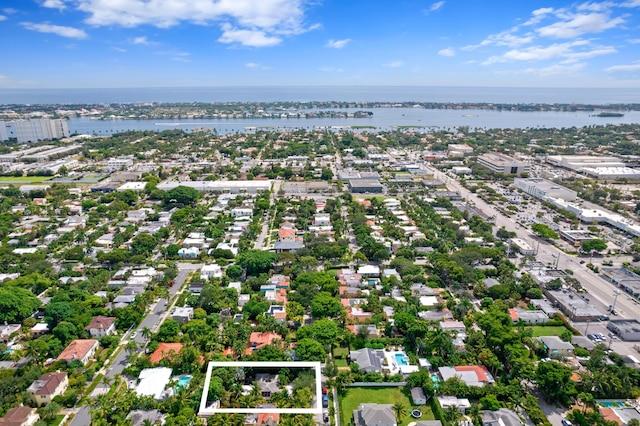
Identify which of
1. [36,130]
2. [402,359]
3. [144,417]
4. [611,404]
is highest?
[36,130]

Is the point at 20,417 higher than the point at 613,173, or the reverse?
the point at 613,173

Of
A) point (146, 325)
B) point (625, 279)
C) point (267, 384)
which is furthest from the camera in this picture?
point (625, 279)

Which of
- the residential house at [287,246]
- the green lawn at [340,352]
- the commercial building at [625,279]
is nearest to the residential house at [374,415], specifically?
the green lawn at [340,352]

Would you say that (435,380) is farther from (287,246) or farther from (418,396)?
(287,246)

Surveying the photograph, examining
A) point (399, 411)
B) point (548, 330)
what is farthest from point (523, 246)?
point (399, 411)

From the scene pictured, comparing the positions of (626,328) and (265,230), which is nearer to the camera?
(626,328)

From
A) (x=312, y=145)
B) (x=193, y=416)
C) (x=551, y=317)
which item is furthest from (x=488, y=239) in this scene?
(x=312, y=145)

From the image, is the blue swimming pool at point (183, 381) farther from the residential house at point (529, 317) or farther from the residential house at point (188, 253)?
the residential house at point (529, 317)
